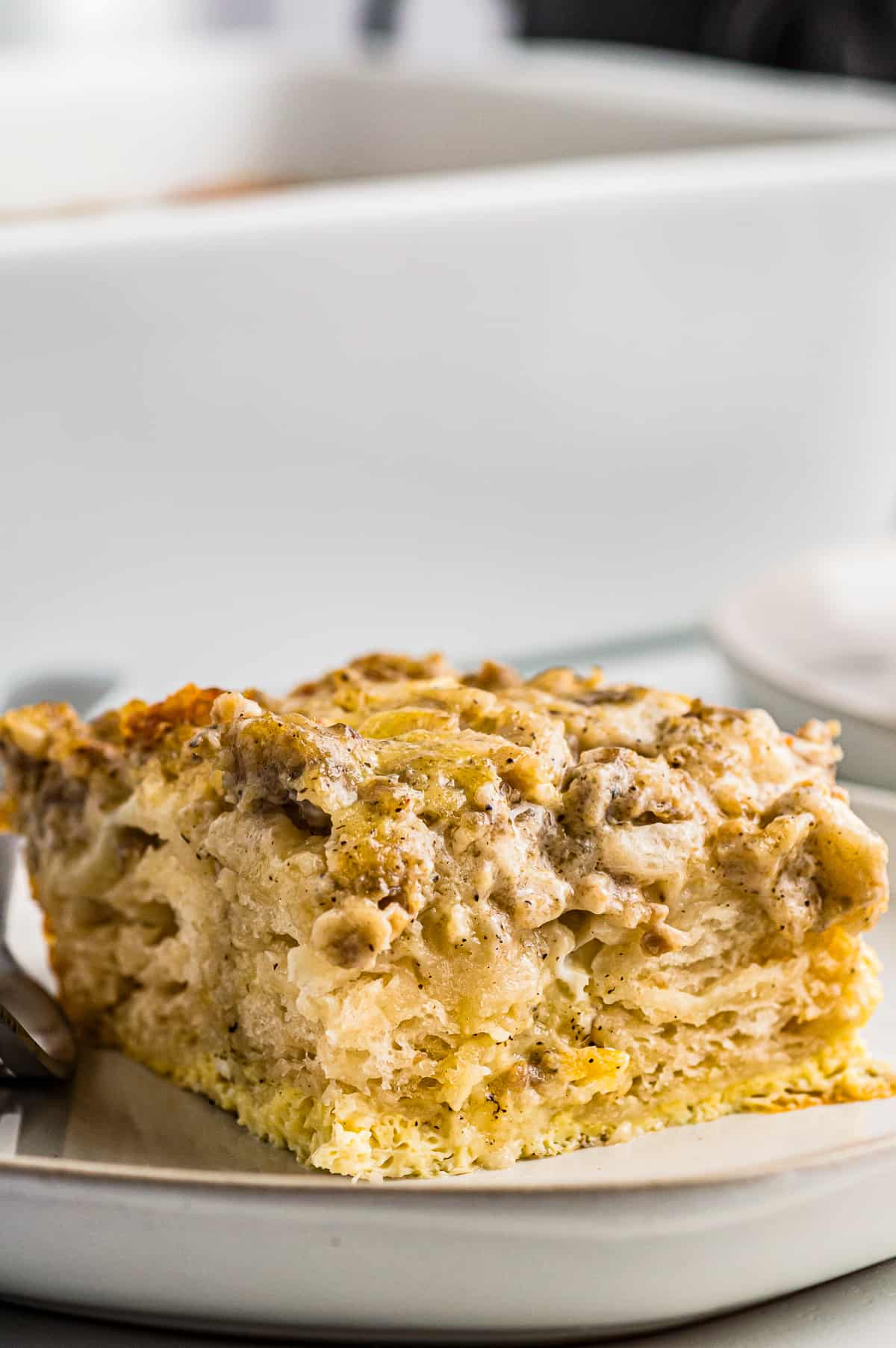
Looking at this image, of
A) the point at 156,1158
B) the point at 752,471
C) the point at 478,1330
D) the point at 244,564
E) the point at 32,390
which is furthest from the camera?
the point at 752,471

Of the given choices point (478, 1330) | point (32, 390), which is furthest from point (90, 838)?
point (32, 390)

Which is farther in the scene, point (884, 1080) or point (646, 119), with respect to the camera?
point (646, 119)

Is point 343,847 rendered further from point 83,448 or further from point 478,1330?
point 83,448

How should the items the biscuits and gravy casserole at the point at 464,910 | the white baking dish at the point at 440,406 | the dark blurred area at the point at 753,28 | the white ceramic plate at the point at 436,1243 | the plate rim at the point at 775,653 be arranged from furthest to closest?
the dark blurred area at the point at 753,28
the white baking dish at the point at 440,406
the plate rim at the point at 775,653
the biscuits and gravy casserole at the point at 464,910
the white ceramic plate at the point at 436,1243

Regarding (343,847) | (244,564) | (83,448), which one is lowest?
(244,564)

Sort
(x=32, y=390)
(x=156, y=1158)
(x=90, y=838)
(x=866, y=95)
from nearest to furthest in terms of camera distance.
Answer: (x=156, y=1158) → (x=90, y=838) → (x=32, y=390) → (x=866, y=95)

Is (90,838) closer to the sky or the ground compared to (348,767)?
closer to the ground

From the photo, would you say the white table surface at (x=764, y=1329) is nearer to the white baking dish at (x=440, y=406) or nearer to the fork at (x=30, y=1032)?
the fork at (x=30, y=1032)

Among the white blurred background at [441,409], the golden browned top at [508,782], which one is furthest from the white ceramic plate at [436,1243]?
the white blurred background at [441,409]
